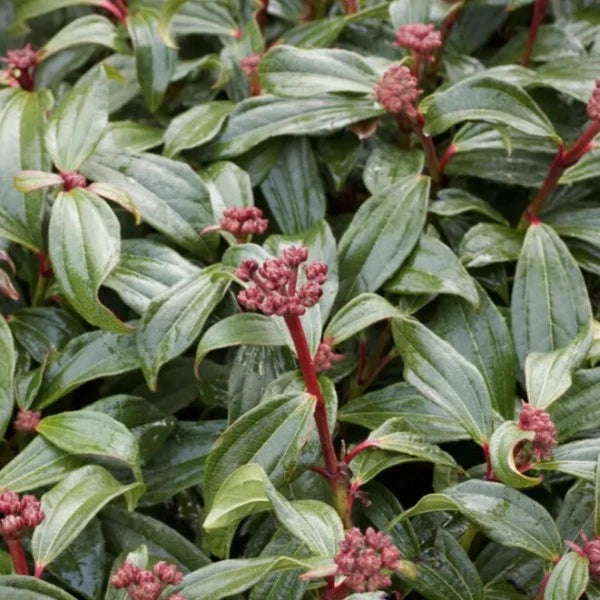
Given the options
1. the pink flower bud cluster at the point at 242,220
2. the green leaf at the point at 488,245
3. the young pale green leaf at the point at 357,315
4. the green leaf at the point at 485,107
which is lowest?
the green leaf at the point at 488,245

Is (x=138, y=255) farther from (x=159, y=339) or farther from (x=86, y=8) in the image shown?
(x=86, y=8)

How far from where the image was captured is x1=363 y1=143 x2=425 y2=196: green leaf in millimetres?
1373

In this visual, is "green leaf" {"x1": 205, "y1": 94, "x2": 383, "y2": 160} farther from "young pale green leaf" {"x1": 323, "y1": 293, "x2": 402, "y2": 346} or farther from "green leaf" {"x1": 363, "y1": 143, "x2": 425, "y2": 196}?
"young pale green leaf" {"x1": 323, "y1": 293, "x2": 402, "y2": 346}

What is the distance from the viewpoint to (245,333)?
3.69 ft

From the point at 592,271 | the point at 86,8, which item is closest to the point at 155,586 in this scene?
the point at 592,271

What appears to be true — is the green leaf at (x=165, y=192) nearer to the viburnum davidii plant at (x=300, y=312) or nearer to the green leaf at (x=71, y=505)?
the viburnum davidii plant at (x=300, y=312)

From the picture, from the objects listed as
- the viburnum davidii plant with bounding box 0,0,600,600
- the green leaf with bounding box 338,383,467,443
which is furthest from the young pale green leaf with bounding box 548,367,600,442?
the green leaf with bounding box 338,383,467,443

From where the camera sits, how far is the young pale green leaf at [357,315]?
1.14m

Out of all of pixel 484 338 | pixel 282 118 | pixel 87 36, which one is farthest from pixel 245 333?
pixel 87 36

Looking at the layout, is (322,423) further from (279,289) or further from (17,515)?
(17,515)

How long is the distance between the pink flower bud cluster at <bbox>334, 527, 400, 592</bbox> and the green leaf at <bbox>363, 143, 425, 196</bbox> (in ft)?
1.85

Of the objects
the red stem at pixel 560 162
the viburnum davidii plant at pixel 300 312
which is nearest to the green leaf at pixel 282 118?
the viburnum davidii plant at pixel 300 312

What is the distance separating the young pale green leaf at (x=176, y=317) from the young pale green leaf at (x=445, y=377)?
0.71 ft

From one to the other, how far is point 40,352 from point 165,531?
1.00 feet
